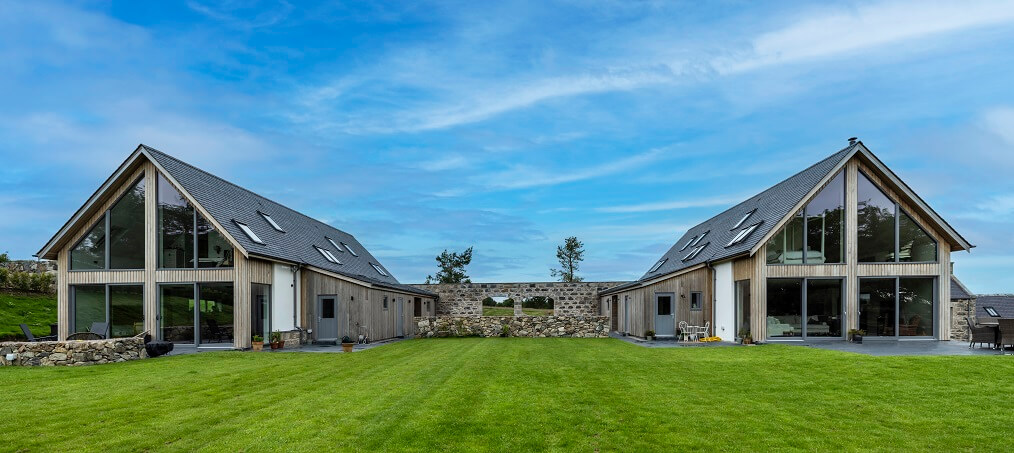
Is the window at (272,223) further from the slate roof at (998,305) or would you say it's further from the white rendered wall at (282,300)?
the slate roof at (998,305)

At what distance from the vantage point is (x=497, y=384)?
10906 mm

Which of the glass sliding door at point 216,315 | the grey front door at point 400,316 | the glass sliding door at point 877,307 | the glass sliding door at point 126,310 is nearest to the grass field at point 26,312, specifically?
the glass sliding door at point 126,310

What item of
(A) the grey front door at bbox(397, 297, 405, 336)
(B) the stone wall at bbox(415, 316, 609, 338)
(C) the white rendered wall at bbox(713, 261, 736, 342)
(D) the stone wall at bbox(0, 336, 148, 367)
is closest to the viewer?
(D) the stone wall at bbox(0, 336, 148, 367)

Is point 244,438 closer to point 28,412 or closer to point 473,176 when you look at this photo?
point 28,412

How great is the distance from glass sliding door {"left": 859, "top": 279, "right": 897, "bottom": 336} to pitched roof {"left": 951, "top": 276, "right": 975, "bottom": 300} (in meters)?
15.9

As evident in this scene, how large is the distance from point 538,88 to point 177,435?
15.4 m

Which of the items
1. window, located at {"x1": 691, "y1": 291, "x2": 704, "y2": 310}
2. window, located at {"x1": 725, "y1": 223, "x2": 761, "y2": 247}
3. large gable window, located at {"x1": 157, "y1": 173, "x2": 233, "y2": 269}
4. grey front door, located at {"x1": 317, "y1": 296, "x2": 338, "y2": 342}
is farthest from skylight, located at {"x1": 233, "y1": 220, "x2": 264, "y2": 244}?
window, located at {"x1": 725, "y1": 223, "x2": 761, "y2": 247}

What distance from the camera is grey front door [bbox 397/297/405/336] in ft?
95.0

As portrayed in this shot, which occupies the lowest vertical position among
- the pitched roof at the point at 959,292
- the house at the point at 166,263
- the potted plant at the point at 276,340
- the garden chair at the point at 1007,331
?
the potted plant at the point at 276,340

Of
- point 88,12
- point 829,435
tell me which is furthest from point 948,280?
point 88,12

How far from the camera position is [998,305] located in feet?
123

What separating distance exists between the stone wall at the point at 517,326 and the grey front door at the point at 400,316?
184 cm

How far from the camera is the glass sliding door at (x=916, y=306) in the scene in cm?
1988

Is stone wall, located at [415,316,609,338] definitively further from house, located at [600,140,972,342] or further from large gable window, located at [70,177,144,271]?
large gable window, located at [70,177,144,271]
